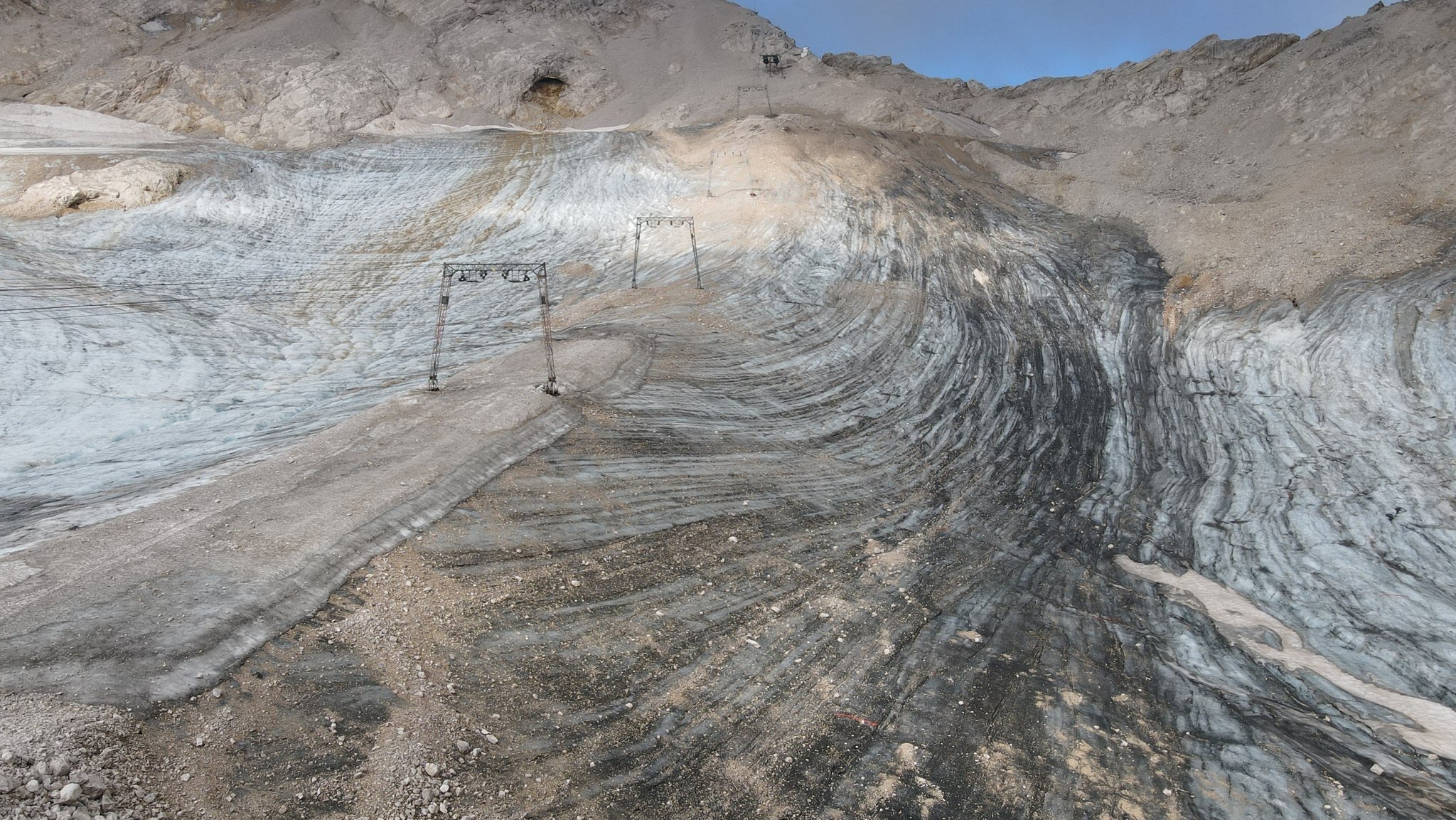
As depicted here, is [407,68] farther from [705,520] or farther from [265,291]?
[705,520]

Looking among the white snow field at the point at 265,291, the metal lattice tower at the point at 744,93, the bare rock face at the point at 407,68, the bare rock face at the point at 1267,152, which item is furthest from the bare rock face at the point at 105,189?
the bare rock face at the point at 1267,152

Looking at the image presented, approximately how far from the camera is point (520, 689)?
7.14m

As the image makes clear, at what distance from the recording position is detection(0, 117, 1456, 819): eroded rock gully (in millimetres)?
6551

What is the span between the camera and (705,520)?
10.7m

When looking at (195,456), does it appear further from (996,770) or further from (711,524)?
(996,770)

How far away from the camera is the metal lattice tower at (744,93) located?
108ft

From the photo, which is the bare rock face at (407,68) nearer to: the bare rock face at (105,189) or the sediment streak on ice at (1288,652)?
the bare rock face at (105,189)

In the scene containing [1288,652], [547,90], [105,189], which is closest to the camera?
[1288,652]

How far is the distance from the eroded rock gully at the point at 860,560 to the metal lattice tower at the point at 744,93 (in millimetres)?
10544

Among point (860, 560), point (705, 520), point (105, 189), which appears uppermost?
point (105, 189)

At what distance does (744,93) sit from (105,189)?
23.1 metres

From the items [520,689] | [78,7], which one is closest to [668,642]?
[520,689]

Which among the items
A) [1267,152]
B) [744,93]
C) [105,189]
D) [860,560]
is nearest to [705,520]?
[860,560]

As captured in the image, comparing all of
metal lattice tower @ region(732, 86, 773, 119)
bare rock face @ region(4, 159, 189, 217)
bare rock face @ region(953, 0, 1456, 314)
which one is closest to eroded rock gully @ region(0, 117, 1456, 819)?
bare rock face @ region(4, 159, 189, 217)
